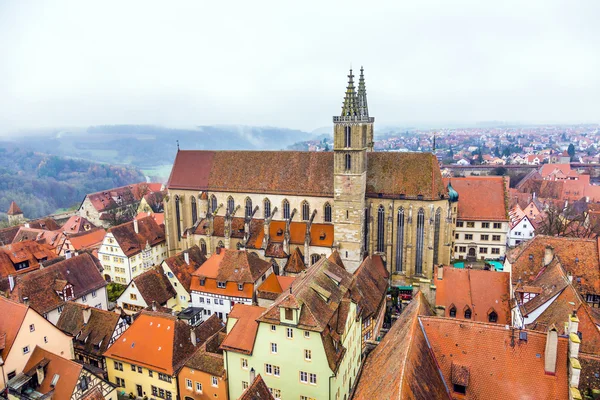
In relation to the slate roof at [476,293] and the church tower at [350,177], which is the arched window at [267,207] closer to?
the church tower at [350,177]

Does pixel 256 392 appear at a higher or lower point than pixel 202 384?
higher

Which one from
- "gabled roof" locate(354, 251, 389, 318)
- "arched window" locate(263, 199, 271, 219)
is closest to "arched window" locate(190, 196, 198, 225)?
"arched window" locate(263, 199, 271, 219)

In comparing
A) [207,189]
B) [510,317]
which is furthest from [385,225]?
[207,189]

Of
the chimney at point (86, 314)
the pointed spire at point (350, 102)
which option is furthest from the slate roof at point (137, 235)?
the pointed spire at point (350, 102)

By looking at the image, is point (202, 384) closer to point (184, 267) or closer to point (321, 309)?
point (321, 309)

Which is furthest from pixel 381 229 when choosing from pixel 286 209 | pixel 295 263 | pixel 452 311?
pixel 452 311

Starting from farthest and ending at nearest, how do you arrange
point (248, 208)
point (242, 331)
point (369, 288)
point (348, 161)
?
point (248, 208) → point (348, 161) → point (369, 288) → point (242, 331)

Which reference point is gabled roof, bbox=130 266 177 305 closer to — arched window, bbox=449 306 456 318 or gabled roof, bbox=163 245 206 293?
gabled roof, bbox=163 245 206 293

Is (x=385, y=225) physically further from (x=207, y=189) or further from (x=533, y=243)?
(x=207, y=189)
